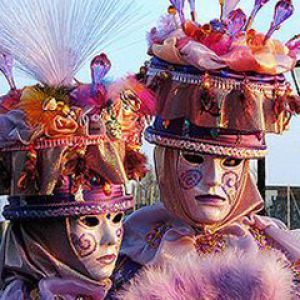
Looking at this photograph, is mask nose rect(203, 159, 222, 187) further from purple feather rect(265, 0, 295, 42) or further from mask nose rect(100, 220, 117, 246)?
mask nose rect(100, 220, 117, 246)

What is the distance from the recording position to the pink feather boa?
2.77 meters

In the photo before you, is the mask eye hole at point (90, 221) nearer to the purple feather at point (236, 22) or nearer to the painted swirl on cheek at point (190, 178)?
the painted swirl on cheek at point (190, 178)

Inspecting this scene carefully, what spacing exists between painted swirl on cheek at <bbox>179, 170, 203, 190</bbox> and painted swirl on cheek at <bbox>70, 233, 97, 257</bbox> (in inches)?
29.8

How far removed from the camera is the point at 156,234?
4121 millimetres

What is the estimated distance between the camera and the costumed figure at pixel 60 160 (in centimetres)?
320

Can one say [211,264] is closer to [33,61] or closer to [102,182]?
[102,182]

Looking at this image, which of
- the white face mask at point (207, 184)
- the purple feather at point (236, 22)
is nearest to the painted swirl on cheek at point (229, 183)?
the white face mask at point (207, 184)

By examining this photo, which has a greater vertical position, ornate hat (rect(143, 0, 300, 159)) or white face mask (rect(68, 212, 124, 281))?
ornate hat (rect(143, 0, 300, 159))

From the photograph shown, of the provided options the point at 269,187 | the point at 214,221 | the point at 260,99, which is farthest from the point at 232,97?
the point at 269,187

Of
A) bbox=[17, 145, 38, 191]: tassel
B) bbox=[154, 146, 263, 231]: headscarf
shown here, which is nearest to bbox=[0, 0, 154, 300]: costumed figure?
bbox=[17, 145, 38, 191]: tassel

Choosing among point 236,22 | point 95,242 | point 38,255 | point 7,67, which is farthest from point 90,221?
point 236,22

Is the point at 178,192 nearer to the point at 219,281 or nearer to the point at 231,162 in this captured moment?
A: the point at 231,162

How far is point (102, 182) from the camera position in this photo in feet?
10.8

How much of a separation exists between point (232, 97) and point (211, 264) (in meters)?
1.11
